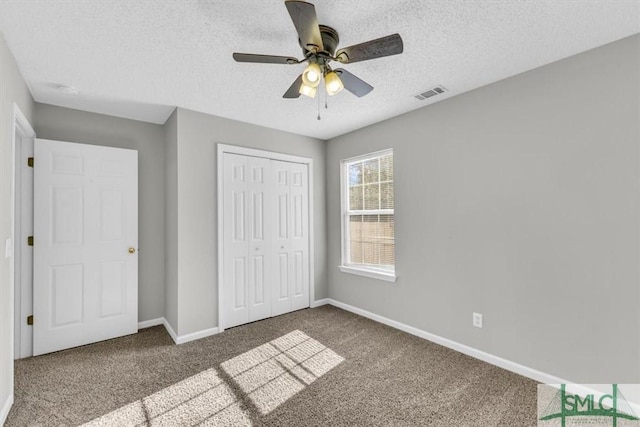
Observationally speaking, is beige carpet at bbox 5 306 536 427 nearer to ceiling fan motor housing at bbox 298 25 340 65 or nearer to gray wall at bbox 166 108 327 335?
gray wall at bbox 166 108 327 335

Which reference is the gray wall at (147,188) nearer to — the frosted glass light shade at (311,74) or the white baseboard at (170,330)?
the white baseboard at (170,330)

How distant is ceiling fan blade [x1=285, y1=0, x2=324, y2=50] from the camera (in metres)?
1.29

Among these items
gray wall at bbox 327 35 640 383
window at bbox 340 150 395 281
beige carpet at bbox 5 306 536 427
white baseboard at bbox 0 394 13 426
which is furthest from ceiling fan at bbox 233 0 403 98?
white baseboard at bbox 0 394 13 426

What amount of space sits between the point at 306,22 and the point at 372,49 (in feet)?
1.33

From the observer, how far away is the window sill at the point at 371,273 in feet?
11.2

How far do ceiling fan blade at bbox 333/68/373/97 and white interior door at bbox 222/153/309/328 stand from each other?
6.24 ft

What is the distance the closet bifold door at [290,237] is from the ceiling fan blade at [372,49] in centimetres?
225

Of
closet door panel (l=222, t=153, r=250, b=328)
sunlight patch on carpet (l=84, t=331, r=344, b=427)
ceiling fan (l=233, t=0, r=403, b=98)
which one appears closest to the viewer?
ceiling fan (l=233, t=0, r=403, b=98)

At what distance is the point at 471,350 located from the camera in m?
2.66

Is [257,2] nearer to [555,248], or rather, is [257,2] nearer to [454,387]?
[555,248]

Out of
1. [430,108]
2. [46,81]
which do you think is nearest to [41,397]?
[46,81]

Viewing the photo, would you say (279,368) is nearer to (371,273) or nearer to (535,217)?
(371,273)

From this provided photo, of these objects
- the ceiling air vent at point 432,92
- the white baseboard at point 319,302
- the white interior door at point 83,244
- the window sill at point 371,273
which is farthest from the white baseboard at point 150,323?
the ceiling air vent at point 432,92

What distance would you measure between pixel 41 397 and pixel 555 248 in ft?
13.1
